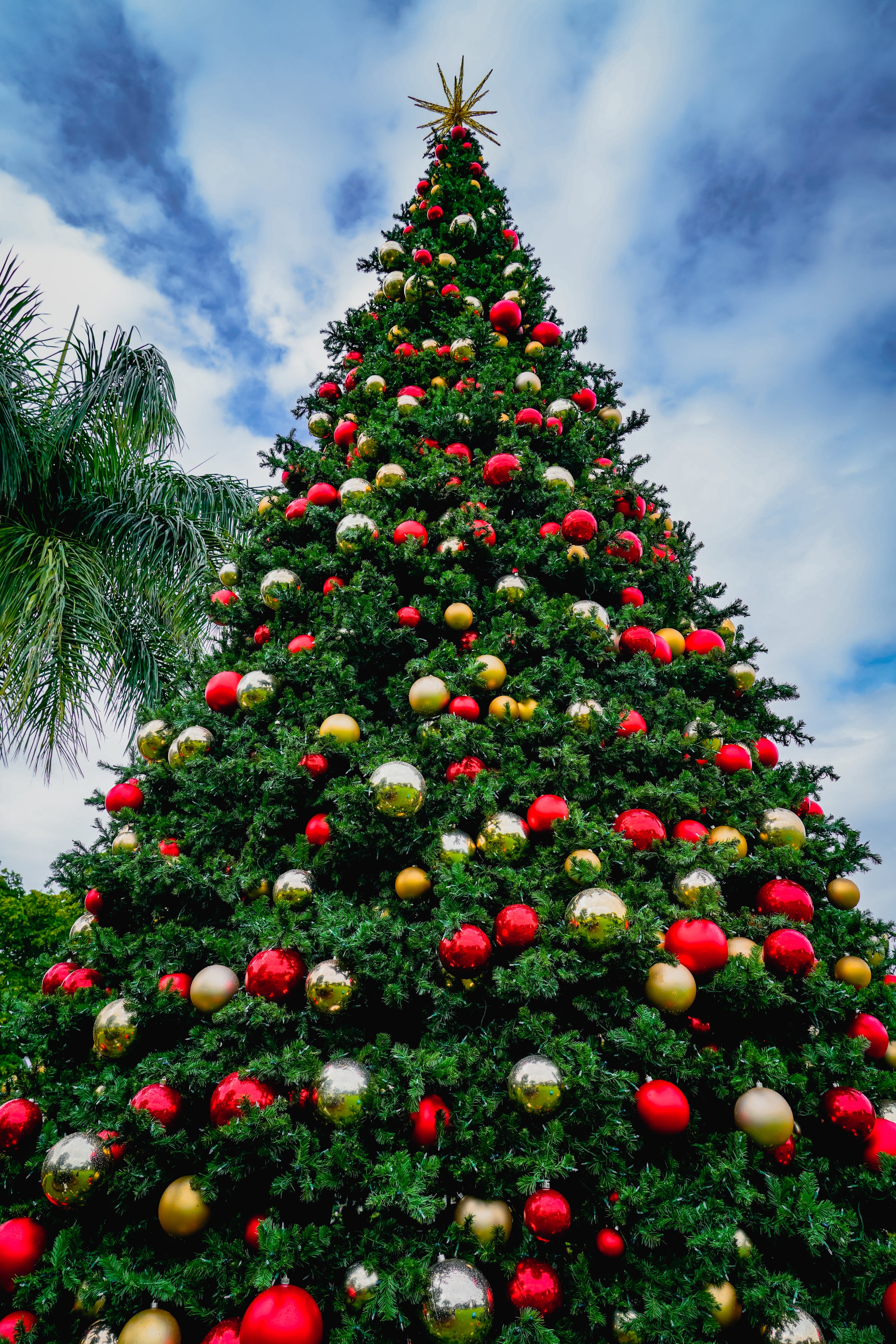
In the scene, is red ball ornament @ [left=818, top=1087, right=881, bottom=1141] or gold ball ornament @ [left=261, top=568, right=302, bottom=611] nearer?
red ball ornament @ [left=818, top=1087, right=881, bottom=1141]

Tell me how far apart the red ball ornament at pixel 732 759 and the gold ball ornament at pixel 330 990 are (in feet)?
5.02

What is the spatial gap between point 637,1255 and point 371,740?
4.90 ft

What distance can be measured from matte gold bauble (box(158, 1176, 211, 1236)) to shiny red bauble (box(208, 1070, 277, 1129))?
5.9 inches

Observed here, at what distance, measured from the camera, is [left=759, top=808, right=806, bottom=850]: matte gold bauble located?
2.16m

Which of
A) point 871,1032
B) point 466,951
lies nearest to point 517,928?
point 466,951

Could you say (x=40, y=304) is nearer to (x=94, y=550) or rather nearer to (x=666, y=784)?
(x=94, y=550)

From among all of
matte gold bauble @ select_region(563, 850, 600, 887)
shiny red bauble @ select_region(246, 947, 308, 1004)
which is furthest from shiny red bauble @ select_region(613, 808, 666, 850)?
shiny red bauble @ select_region(246, 947, 308, 1004)

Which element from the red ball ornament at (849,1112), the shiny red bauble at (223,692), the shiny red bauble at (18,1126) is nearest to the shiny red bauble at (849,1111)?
the red ball ornament at (849,1112)

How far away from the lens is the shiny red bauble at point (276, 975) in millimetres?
1742

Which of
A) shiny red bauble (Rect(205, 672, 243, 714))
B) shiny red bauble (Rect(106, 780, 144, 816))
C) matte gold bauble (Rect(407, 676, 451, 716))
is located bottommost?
shiny red bauble (Rect(106, 780, 144, 816))

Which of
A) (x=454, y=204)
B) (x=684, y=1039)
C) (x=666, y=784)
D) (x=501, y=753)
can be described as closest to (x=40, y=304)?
(x=454, y=204)

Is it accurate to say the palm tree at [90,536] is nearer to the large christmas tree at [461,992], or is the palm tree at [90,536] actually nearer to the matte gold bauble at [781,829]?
the large christmas tree at [461,992]

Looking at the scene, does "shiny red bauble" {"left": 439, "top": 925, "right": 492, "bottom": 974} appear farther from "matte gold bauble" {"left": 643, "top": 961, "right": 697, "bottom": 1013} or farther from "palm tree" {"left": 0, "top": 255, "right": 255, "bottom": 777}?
"palm tree" {"left": 0, "top": 255, "right": 255, "bottom": 777}

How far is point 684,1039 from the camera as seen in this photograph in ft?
5.44
